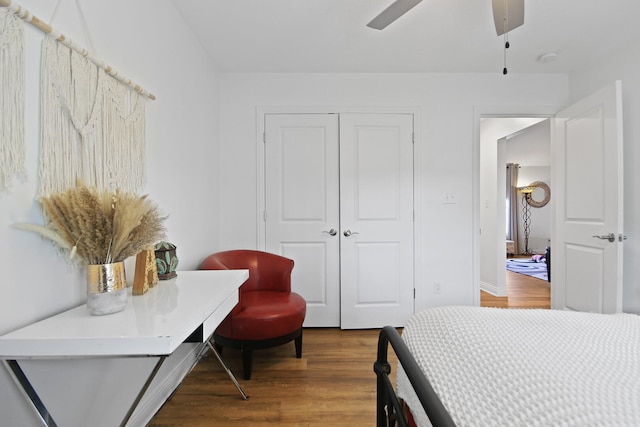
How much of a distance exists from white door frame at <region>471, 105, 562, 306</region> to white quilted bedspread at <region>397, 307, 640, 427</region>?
6.09 ft

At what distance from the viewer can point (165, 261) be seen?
141cm

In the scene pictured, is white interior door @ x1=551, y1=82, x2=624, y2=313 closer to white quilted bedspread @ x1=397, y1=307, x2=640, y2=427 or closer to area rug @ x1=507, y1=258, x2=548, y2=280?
white quilted bedspread @ x1=397, y1=307, x2=640, y2=427

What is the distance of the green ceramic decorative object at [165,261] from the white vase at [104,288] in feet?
1.56

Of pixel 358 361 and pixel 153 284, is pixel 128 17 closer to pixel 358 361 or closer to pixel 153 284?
pixel 153 284

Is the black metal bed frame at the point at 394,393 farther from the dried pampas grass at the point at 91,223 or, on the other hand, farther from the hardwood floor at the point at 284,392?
the dried pampas grass at the point at 91,223

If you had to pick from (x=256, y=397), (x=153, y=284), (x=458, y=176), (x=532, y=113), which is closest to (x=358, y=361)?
(x=256, y=397)

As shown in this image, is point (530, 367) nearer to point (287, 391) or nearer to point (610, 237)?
point (287, 391)

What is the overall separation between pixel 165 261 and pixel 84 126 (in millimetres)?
682

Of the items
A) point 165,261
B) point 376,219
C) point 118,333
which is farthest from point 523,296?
point 118,333

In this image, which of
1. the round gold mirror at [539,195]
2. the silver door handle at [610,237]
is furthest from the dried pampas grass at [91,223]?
the round gold mirror at [539,195]

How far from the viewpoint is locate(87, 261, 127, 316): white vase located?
0.88 m

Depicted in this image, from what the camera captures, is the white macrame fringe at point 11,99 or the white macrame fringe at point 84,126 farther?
the white macrame fringe at point 84,126

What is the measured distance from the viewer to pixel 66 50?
1.01m

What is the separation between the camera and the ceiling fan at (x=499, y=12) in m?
1.38
